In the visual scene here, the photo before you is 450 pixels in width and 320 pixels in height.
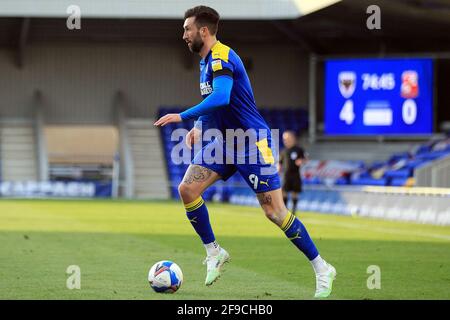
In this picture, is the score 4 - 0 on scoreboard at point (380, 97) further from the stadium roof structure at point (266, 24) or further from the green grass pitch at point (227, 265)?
the green grass pitch at point (227, 265)

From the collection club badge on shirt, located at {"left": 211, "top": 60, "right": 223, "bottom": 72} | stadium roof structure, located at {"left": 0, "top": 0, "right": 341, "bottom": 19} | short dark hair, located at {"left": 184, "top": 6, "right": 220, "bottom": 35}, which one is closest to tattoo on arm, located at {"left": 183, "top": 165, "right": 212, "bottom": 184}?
club badge on shirt, located at {"left": 211, "top": 60, "right": 223, "bottom": 72}

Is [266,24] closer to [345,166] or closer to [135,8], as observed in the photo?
[135,8]

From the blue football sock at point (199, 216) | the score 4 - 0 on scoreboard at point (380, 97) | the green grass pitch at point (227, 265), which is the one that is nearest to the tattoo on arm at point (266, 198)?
the blue football sock at point (199, 216)

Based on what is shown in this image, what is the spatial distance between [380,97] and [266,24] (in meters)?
8.91

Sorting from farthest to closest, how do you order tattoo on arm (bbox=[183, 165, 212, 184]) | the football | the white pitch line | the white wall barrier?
the white wall barrier < the white pitch line < tattoo on arm (bbox=[183, 165, 212, 184]) < the football

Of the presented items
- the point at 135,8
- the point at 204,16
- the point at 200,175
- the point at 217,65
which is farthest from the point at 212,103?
the point at 135,8

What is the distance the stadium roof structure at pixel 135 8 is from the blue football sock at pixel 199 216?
973 inches

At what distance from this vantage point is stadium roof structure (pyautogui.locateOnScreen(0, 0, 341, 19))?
33.5 m

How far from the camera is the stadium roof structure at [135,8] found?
33.5 m

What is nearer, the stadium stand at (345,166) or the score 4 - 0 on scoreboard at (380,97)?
the stadium stand at (345,166)

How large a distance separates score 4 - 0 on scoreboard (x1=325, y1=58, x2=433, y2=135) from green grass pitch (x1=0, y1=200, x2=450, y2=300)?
10868 millimetres

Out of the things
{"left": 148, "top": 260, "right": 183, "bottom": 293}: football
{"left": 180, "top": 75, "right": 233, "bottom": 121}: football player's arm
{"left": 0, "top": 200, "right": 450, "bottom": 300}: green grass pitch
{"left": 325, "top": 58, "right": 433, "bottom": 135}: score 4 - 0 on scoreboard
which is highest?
{"left": 325, "top": 58, "right": 433, "bottom": 135}: score 4 - 0 on scoreboard

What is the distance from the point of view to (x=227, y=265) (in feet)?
37.1

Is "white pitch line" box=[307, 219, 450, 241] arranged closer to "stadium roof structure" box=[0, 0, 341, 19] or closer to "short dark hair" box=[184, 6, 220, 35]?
"short dark hair" box=[184, 6, 220, 35]
